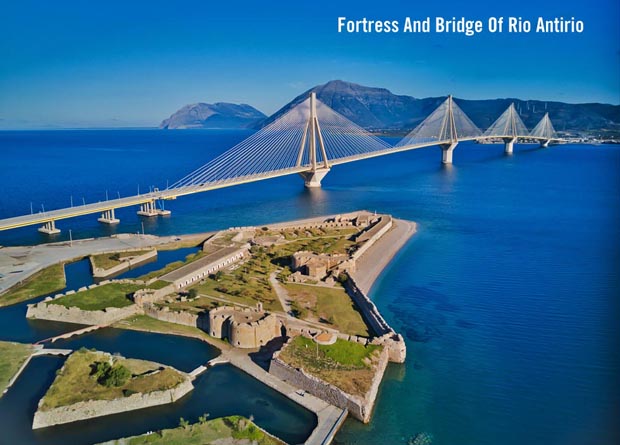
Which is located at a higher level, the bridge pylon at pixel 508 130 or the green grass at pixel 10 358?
the bridge pylon at pixel 508 130

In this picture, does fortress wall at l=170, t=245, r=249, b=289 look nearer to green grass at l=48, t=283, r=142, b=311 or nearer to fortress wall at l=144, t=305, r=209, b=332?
green grass at l=48, t=283, r=142, b=311

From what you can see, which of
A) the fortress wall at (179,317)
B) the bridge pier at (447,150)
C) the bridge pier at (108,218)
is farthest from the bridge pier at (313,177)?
the fortress wall at (179,317)

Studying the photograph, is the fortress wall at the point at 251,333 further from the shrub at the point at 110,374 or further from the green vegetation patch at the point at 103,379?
the shrub at the point at 110,374

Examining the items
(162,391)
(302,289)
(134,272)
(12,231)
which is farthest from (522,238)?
(12,231)

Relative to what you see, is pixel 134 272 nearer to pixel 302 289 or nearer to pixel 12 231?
pixel 302 289

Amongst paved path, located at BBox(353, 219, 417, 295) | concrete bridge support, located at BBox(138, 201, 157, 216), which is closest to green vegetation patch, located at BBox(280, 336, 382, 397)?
paved path, located at BBox(353, 219, 417, 295)

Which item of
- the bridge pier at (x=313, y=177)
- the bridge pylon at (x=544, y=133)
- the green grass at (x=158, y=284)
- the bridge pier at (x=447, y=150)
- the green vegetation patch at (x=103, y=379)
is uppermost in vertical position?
the bridge pylon at (x=544, y=133)

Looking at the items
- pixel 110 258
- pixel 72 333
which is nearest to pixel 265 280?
pixel 72 333
